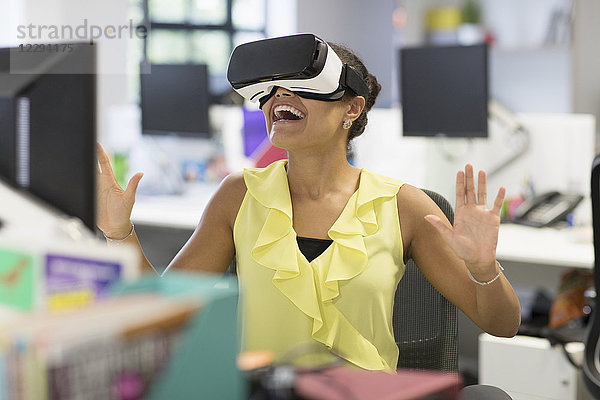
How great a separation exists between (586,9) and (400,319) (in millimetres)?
3453

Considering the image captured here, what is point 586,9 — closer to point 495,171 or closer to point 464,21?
point 464,21

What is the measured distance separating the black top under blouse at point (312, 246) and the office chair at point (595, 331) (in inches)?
26.3

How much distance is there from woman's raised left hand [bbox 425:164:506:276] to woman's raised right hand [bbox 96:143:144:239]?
0.56 metres

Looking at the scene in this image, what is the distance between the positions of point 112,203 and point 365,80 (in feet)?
Result: 1.99

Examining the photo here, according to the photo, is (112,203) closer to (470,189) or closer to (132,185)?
(132,185)

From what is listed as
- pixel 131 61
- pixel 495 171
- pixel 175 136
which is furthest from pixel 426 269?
pixel 131 61

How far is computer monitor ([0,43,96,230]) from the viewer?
0.84 metres

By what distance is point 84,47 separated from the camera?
84 centimetres

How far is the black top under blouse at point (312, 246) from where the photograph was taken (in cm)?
151

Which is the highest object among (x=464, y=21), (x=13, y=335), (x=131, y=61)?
(x=464, y=21)

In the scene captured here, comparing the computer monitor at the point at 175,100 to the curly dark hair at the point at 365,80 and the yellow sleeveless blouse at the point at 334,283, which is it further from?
the yellow sleeveless blouse at the point at 334,283

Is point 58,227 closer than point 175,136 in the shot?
Yes

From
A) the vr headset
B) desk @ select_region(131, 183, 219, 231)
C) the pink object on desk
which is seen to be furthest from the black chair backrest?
desk @ select_region(131, 183, 219, 231)

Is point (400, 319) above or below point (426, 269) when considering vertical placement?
below
